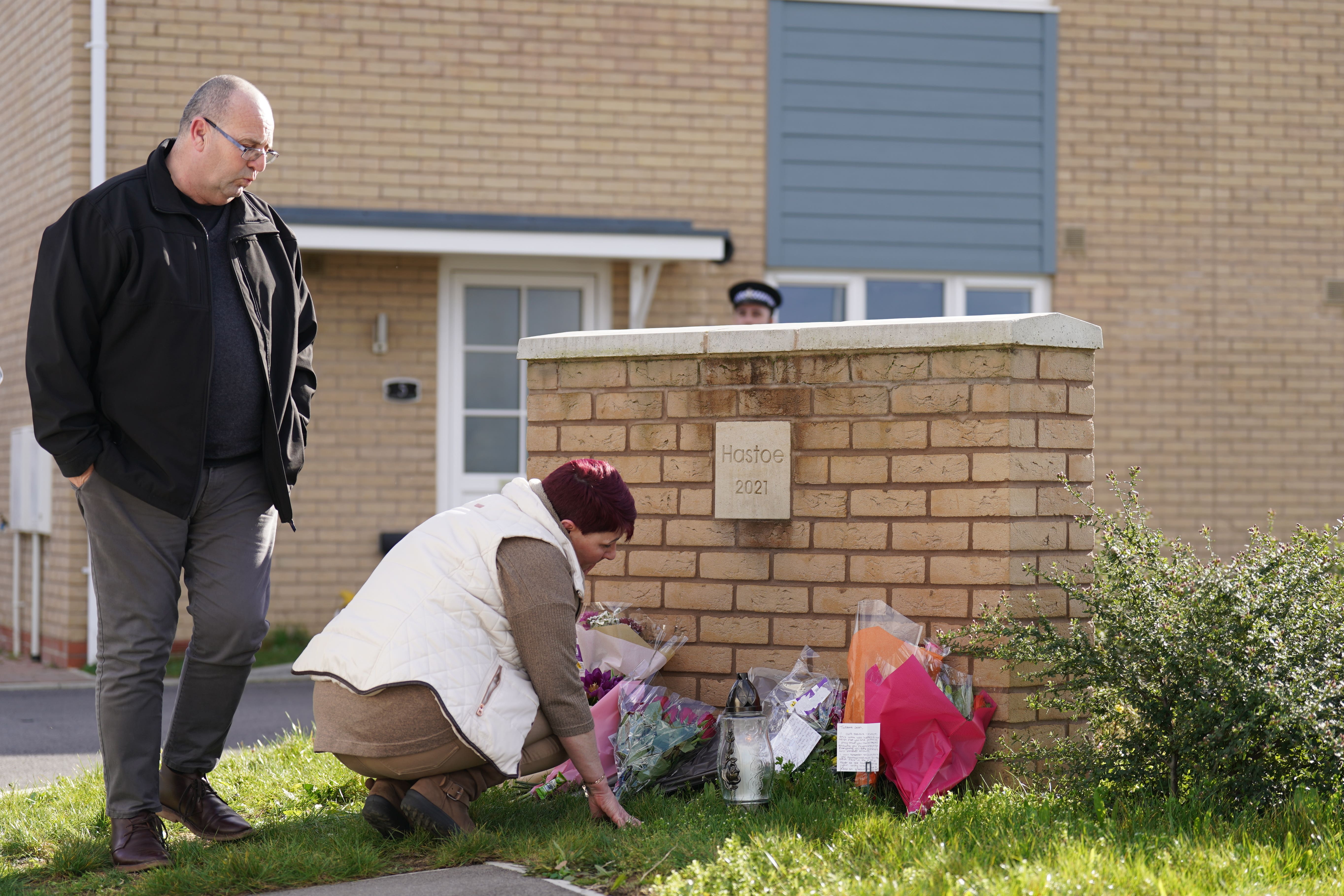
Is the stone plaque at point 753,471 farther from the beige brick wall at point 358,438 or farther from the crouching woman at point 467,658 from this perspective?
the beige brick wall at point 358,438

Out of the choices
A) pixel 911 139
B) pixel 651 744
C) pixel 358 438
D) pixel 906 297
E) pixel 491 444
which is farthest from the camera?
pixel 906 297

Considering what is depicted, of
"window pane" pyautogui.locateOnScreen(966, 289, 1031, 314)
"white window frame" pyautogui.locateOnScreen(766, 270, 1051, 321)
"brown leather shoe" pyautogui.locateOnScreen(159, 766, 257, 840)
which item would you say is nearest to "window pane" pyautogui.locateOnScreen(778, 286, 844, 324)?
"white window frame" pyautogui.locateOnScreen(766, 270, 1051, 321)

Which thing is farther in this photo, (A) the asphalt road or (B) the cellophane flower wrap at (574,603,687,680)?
(A) the asphalt road

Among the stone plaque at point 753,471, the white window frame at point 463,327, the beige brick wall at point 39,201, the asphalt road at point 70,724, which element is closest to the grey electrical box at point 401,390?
the white window frame at point 463,327

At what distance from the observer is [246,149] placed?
3.63m

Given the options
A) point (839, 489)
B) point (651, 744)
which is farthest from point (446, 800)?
point (839, 489)

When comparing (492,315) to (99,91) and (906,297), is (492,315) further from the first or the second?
(906,297)

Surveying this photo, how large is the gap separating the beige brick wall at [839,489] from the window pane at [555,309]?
14.8ft

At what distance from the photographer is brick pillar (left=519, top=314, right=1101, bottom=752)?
412cm

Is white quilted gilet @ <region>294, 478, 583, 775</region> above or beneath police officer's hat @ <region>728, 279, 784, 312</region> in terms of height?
beneath

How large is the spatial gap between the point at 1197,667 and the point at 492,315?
641 cm

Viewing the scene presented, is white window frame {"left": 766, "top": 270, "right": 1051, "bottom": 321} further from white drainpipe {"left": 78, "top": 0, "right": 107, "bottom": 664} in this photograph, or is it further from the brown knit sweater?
the brown knit sweater

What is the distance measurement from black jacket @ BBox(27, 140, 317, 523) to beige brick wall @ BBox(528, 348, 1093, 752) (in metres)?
1.50

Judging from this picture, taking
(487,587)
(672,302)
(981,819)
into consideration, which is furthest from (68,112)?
(981,819)
